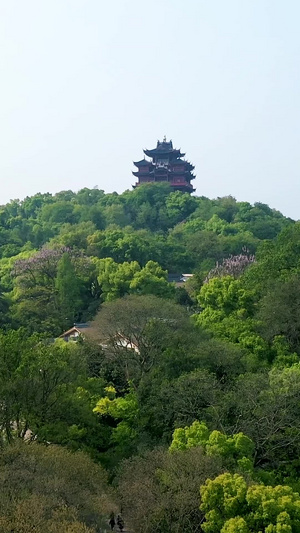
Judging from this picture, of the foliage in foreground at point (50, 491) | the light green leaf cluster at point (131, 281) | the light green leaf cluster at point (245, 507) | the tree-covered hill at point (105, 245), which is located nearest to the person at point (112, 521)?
the foliage in foreground at point (50, 491)

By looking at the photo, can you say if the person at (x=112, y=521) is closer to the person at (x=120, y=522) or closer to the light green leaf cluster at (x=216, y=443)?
the person at (x=120, y=522)

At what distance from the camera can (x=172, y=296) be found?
31.0m

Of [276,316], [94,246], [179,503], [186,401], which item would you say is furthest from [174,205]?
[179,503]

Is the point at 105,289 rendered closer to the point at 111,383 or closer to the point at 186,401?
the point at 111,383

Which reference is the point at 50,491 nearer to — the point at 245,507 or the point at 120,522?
the point at 245,507

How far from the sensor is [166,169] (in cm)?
6719

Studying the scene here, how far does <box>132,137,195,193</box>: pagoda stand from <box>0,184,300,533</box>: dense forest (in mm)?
34657

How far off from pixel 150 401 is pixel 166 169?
5203cm

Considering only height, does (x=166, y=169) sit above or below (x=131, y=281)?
above

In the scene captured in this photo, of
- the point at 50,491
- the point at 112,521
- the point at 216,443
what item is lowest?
the point at 112,521

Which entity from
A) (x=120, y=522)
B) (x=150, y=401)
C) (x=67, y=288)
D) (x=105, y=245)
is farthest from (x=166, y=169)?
(x=120, y=522)

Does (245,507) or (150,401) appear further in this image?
(150,401)

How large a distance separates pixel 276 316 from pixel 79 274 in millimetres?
13860

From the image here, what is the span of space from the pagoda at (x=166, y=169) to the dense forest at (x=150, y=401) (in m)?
34.7
